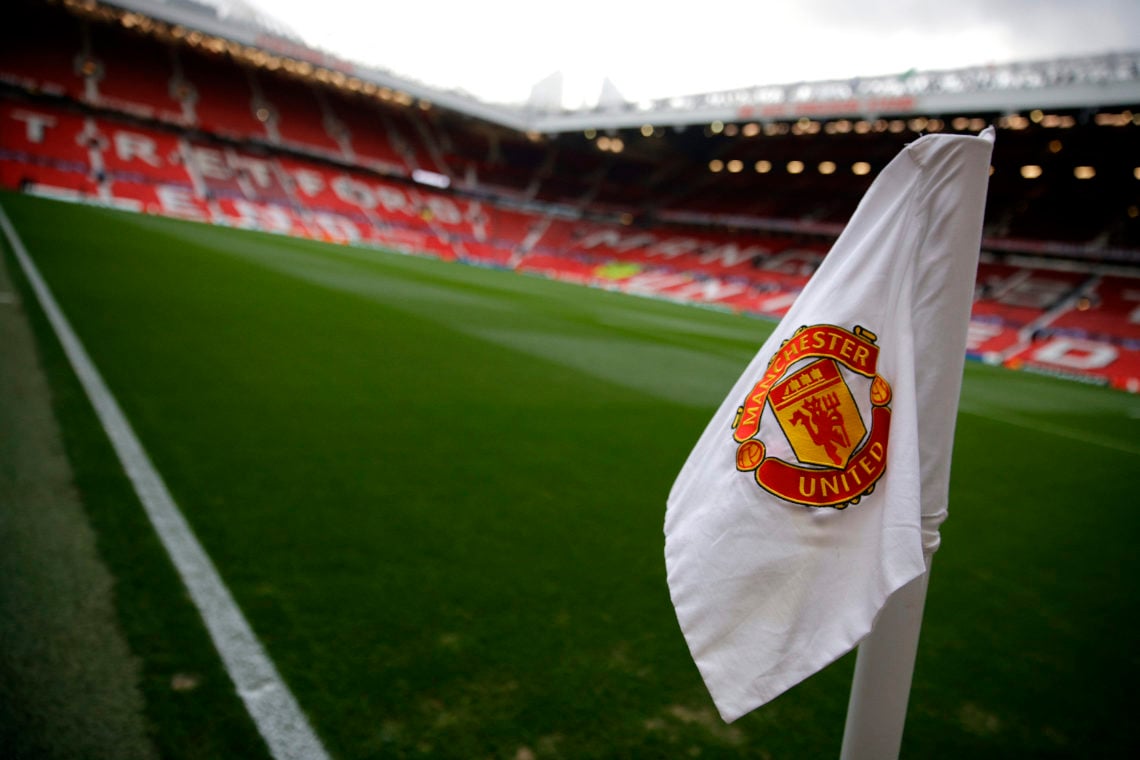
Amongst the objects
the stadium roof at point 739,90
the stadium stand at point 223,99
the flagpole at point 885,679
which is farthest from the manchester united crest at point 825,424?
the stadium stand at point 223,99

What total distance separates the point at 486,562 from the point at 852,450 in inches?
77.2

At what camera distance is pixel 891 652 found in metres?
1.08

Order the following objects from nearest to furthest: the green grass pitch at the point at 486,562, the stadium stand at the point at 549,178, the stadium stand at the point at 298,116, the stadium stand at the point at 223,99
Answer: the green grass pitch at the point at 486,562 → the stadium stand at the point at 549,178 → the stadium stand at the point at 223,99 → the stadium stand at the point at 298,116

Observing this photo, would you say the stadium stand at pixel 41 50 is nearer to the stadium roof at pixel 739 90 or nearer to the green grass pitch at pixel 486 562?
the stadium roof at pixel 739 90

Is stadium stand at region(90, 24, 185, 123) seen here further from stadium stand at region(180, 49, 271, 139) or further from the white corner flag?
the white corner flag

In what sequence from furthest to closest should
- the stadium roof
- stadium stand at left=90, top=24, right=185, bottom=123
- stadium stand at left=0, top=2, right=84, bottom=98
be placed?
stadium stand at left=90, top=24, right=185, bottom=123 < stadium stand at left=0, top=2, right=84, bottom=98 < the stadium roof

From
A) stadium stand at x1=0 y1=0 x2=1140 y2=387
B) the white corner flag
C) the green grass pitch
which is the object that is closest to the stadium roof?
stadium stand at x1=0 y1=0 x2=1140 y2=387

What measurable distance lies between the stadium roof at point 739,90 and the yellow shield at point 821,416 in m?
23.0

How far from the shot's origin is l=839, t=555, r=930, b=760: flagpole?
3.52 ft

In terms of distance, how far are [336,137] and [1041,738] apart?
44.9m

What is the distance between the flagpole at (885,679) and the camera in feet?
3.52

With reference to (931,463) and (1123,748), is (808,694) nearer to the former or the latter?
(1123,748)

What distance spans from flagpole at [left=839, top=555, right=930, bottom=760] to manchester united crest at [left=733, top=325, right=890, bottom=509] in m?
0.20

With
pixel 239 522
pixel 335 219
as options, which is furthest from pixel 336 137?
pixel 239 522
